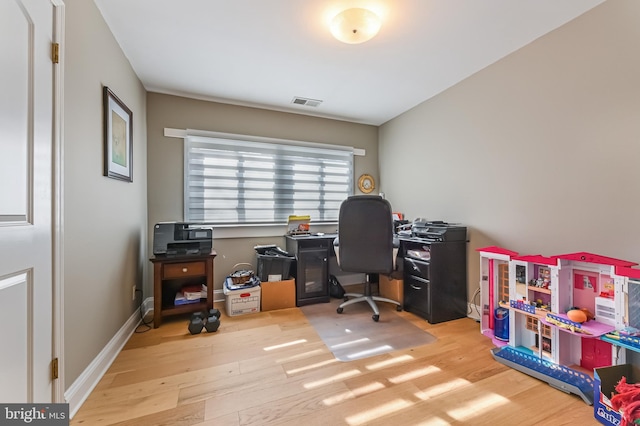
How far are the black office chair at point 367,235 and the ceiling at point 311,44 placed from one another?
49.5 inches

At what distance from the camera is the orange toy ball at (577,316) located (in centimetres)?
151

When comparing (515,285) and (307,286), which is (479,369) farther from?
(307,286)

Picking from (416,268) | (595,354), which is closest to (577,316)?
(595,354)

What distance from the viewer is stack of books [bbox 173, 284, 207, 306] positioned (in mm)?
2410

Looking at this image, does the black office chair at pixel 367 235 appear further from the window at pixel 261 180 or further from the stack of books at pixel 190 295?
the stack of books at pixel 190 295

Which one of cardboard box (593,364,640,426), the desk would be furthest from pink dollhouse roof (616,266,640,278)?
the desk

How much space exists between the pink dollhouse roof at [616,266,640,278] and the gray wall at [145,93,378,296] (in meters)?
2.86

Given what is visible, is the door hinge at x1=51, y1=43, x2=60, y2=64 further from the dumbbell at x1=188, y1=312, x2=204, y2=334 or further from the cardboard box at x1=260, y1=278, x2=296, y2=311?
the cardboard box at x1=260, y1=278, x2=296, y2=311

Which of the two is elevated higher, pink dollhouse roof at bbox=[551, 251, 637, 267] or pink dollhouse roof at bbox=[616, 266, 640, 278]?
pink dollhouse roof at bbox=[551, 251, 637, 267]

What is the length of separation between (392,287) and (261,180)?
6.84ft

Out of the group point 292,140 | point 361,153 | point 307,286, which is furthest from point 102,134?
point 361,153

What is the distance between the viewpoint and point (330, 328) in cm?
227

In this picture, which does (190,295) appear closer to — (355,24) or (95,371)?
(95,371)

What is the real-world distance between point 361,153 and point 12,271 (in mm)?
3541
